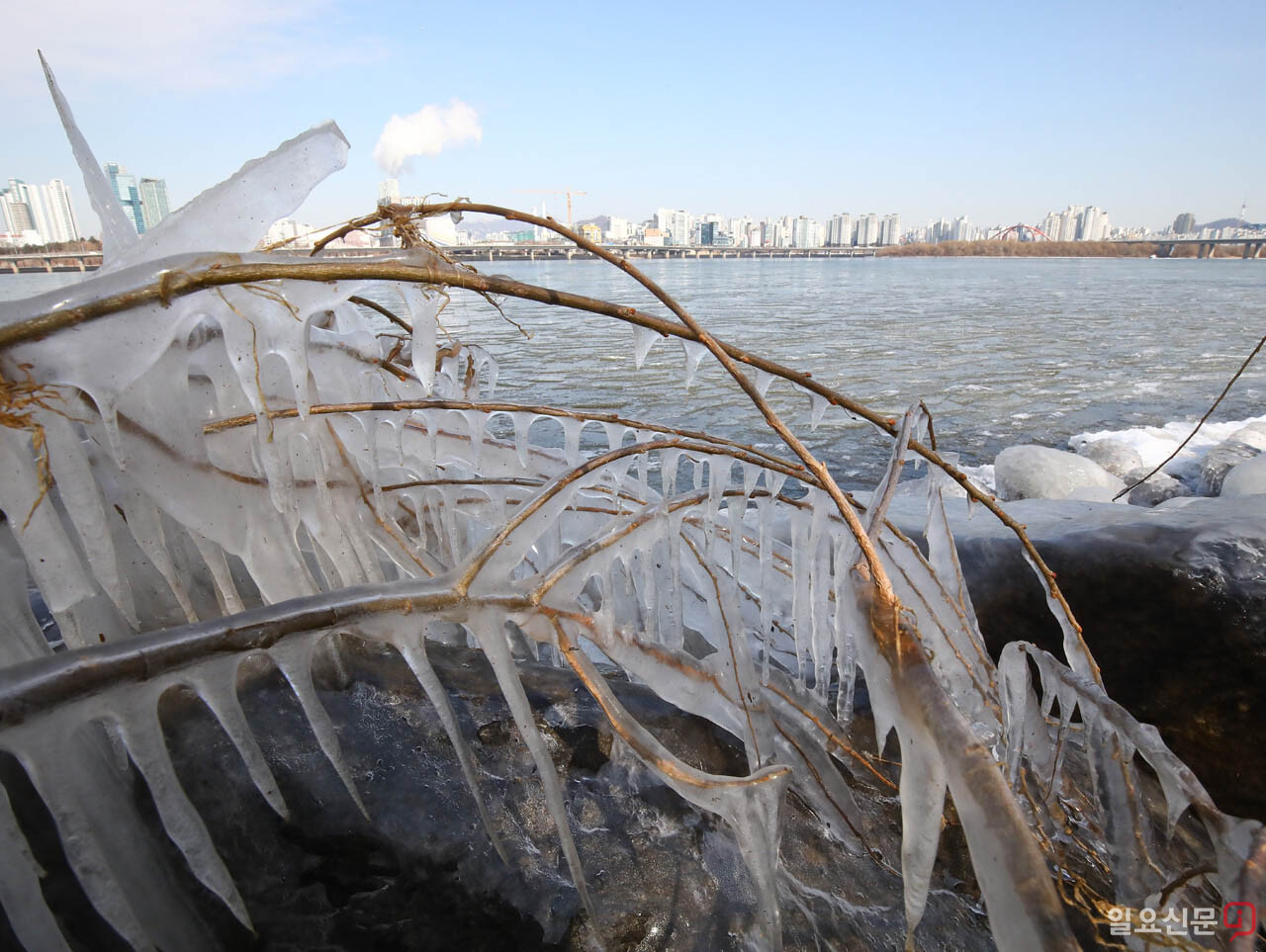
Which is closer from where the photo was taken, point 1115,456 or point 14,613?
point 14,613

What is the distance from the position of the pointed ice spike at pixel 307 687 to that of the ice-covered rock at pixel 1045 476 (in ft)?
21.2

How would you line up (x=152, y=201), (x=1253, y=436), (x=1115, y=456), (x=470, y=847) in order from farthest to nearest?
(x=152, y=201)
(x=1115, y=456)
(x=1253, y=436)
(x=470, y=847)

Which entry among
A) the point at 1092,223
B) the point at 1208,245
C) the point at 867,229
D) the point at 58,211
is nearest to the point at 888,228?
the point at 867,229

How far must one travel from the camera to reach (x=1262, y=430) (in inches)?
293

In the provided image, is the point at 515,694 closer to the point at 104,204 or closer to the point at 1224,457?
the point at 104,204

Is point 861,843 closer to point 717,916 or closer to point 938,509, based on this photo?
point 717,916

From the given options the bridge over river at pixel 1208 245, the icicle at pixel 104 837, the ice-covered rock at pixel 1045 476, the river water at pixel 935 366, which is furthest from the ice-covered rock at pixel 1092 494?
the bridge over river at pixel 1208 245

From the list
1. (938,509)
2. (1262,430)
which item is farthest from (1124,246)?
(938,509)

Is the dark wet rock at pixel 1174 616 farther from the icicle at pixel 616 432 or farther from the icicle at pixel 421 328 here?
the icicle at pixel 421 328

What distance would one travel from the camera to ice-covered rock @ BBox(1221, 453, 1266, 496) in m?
5.76

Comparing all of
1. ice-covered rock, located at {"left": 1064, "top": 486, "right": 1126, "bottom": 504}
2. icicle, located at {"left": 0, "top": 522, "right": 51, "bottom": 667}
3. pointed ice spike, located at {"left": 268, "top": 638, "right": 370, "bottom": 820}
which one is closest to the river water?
ice-covered rock, located at {"left": 1064, "top": 486, "right": 1126, "bottom": 504}

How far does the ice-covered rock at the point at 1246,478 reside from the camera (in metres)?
5.76

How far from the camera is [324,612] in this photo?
55.9 inches

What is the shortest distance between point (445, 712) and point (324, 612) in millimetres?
375
